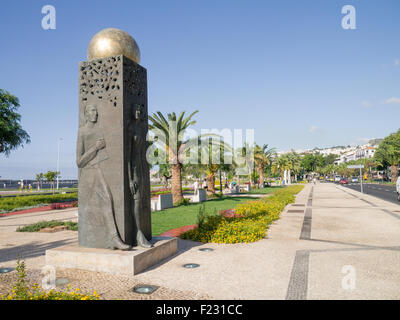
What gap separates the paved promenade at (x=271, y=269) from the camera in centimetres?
458

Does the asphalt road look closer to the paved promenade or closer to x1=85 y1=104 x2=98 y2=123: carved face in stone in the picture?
the paved promenade

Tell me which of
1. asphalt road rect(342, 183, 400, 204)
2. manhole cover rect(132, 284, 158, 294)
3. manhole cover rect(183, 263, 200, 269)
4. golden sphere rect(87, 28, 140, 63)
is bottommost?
asphalt road rect(342, 183, 400, 204)

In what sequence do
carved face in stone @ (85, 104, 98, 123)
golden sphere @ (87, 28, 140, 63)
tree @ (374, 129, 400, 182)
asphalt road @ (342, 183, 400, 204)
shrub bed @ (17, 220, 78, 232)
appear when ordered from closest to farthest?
carved face in stone @ (85, 104, 98, 123)
golden sphere @ (87, 28, 140, 63)
shrub bed @ (17, 220, 78, 232)
asphalt road @ (342, 183, 400, 204)
tree @ (374, 129, 400, 182)

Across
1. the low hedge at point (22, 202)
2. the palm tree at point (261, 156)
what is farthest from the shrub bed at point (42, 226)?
the palm tree at point (261, 156)

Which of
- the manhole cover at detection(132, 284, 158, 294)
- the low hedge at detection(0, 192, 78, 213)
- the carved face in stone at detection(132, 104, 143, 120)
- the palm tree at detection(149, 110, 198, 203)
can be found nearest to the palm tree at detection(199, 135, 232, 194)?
the palm tree at detection(149, 110, 198, 203)

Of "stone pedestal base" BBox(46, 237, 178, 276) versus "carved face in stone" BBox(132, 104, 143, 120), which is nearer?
"stone pedestal base" BBox(46, 237, 178, 276)

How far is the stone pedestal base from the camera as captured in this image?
5.49 meters

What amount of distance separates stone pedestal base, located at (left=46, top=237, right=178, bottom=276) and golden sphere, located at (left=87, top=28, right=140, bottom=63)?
4.25 m

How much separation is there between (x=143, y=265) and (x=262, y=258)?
8.73 ft

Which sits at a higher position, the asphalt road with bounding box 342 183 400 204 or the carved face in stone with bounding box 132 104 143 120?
the carved face in stone with bounding box 132 104 143 120

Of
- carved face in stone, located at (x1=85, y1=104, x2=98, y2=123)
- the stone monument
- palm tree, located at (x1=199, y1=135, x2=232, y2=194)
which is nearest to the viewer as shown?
the stone monument

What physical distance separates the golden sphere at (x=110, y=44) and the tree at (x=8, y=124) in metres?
18.6
